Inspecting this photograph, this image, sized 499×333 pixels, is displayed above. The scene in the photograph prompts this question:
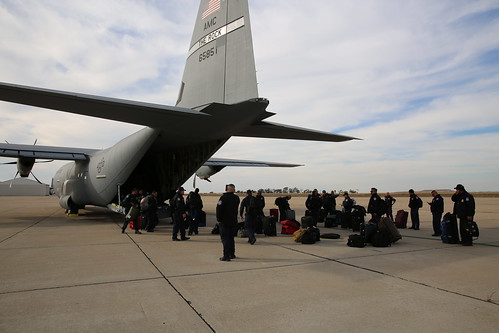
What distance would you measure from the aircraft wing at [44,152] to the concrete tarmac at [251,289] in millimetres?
9528

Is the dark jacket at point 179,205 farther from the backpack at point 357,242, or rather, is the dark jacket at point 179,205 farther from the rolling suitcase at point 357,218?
the rolling suitcase at point 357,218

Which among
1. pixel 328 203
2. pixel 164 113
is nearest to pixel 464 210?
pixel 328 203

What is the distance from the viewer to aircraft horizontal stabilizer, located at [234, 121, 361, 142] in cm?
1005

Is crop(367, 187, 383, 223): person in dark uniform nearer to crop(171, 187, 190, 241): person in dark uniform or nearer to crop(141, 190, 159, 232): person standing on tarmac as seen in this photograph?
crop(171, 187, 190, 241): person in dark uniform

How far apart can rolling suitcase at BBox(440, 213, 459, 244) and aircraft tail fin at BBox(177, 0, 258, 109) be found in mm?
5616

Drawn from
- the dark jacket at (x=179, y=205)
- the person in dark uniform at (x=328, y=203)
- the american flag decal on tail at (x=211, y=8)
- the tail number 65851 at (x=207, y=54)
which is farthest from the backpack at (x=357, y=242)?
the american flag decal on tail at (x=211, y=8)

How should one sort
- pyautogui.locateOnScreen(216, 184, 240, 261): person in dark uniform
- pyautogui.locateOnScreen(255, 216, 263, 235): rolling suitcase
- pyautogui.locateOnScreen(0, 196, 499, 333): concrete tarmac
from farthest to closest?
pyautogui.locateOnScreen(255, 216, 263, 235): rolling suitcase, pyautogui.locateOnScreen(216, 184, 240, 261): person in dark uniform, pyautogui.locateOnScreen(0, 196, 499, 333): concrete tarmac

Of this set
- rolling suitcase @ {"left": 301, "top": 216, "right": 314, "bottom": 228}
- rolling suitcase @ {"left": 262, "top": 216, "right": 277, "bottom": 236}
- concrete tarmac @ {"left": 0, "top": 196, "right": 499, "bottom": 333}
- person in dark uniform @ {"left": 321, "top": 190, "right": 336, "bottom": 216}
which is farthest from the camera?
person in dark uniform @ {"left": 321, "top": 190, "right": 336, "bottom": 216}

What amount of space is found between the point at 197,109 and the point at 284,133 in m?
3.22

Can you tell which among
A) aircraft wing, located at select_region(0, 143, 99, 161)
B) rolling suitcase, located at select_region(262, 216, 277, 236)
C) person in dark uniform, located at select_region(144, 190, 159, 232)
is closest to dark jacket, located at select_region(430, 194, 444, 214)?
rolling suitcase, located at select_region(262, 216, 277, 236)

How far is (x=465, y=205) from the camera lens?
7.43 meters

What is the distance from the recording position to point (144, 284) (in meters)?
4.50

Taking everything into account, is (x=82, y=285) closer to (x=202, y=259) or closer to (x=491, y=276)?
(x=202, y=259)

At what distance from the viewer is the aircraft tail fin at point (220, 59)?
8.33 meters
